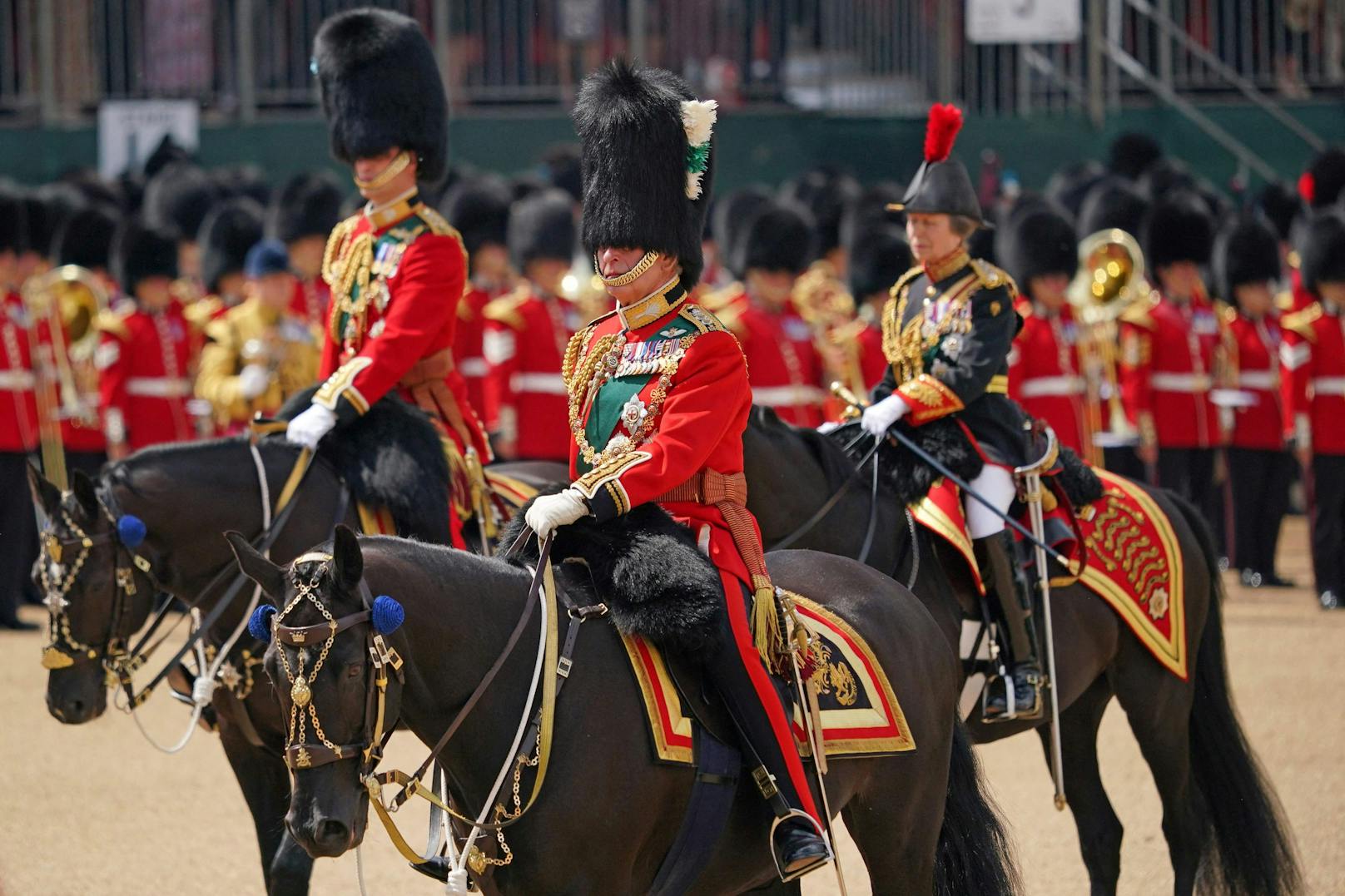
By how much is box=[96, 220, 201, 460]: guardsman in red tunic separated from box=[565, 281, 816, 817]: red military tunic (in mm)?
7047

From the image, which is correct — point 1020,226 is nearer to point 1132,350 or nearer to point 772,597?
point 1132,350

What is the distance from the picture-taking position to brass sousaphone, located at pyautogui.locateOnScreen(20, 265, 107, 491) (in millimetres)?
10578

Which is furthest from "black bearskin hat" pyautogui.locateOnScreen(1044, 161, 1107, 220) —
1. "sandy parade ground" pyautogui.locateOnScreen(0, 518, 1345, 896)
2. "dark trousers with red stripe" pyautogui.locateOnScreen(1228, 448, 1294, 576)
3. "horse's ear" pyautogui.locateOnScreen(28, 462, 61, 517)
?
"horse's ear" pyautogui.locateOnScreen(28, 462, 61, 517)

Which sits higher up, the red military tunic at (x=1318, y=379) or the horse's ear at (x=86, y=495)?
the horse's ear at (x=86, y=495)

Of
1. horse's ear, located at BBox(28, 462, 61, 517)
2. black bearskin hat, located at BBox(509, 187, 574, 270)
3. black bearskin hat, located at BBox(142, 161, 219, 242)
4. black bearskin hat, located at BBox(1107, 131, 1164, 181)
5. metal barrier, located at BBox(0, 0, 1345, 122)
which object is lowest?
horse's ear, located at BBox(28, 462, 61, 517)

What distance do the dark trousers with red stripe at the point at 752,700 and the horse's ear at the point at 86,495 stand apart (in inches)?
72.9

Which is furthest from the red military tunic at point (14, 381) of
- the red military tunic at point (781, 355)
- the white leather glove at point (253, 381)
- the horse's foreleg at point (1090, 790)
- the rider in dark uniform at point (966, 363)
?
the horse's foreleg at point (1090, 790)

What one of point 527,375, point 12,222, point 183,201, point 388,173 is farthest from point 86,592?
point 183,201

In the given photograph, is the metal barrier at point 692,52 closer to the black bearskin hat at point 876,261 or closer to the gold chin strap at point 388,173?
the black bearskin hat at point 876,261

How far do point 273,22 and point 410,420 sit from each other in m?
10.1

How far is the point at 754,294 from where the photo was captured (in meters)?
11.2

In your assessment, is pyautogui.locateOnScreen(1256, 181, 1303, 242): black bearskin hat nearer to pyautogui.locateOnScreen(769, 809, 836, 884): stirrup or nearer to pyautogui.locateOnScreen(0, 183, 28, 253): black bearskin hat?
pyautogui.locateOnScreen(0, 183, 28, 253): black bearskin hat

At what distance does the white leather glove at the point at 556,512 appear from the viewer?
3.55m

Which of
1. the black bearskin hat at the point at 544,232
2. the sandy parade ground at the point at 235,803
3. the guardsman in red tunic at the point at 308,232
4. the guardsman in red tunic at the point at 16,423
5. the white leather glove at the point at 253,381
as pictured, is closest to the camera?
the sandy parade ground at the point at 235,803
